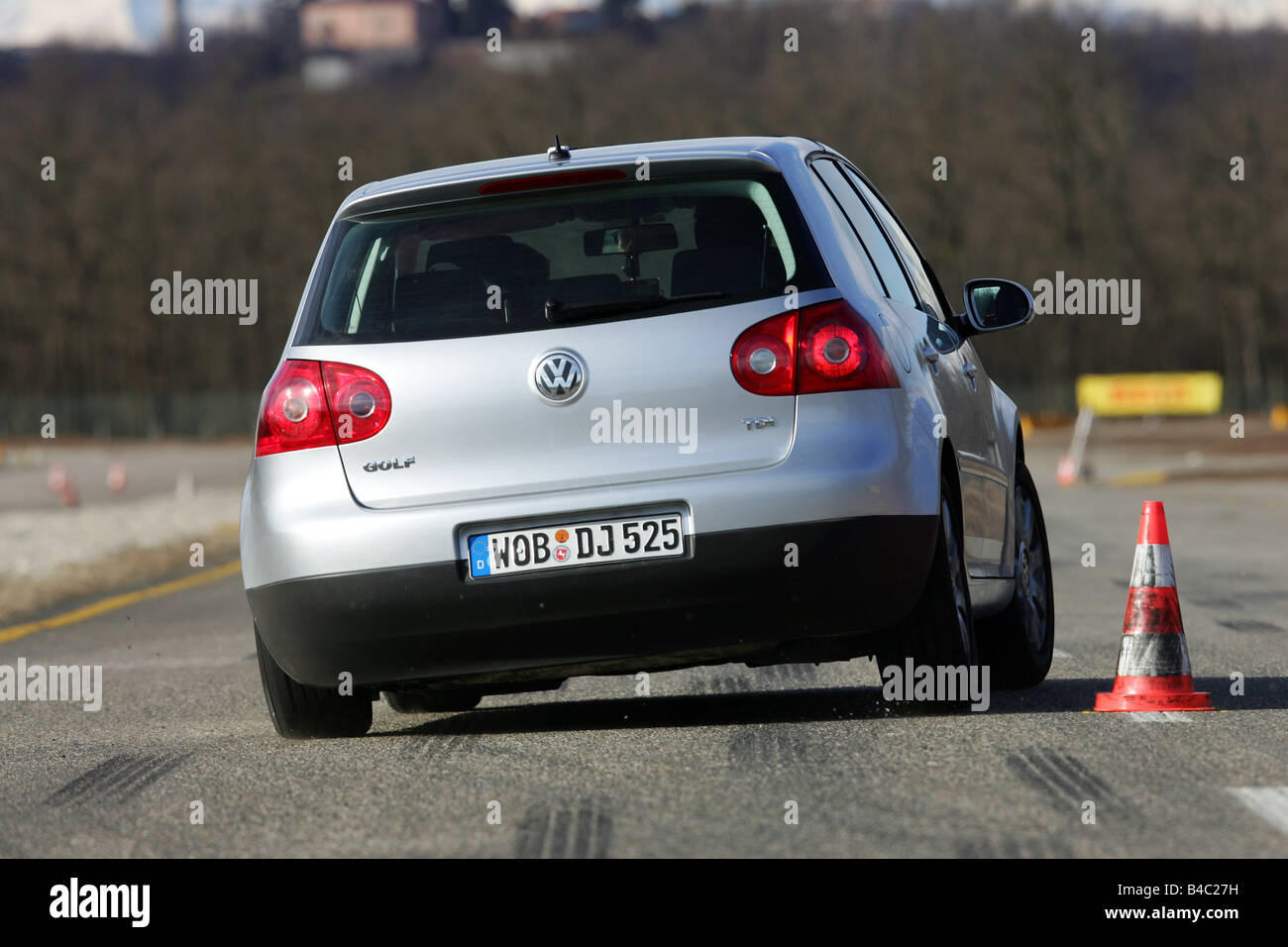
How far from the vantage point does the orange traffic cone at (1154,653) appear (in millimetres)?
6664

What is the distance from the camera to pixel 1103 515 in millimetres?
22297

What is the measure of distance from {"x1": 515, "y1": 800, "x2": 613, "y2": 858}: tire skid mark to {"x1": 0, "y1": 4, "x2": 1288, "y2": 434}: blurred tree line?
70783mm

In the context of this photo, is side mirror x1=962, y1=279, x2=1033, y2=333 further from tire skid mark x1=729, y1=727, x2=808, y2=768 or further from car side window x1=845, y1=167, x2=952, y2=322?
tire skid mark x1=729, y1=727, x2=808, y2=768

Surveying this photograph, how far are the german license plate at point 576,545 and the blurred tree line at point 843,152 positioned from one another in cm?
6989

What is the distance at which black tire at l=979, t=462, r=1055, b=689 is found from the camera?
7.41m

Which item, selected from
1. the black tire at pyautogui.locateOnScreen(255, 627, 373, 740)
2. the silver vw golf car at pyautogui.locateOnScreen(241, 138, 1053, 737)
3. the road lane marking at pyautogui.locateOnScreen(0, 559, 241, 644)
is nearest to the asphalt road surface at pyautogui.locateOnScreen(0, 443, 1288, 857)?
the black tire at pyautogui.locateOnScreen(255, 627, 373, 740)

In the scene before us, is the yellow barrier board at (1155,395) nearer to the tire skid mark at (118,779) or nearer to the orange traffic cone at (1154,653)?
the orange traffic cone at (1154,653)

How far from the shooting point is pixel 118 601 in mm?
14422

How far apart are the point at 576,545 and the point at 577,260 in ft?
2.85

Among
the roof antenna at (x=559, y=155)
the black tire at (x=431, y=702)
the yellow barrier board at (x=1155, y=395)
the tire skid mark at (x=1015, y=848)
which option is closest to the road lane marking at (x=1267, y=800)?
the tire skid mark at (x=1015, y=848)

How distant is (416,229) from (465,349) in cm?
46

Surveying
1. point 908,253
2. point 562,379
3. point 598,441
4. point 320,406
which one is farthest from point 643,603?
point 908,253
